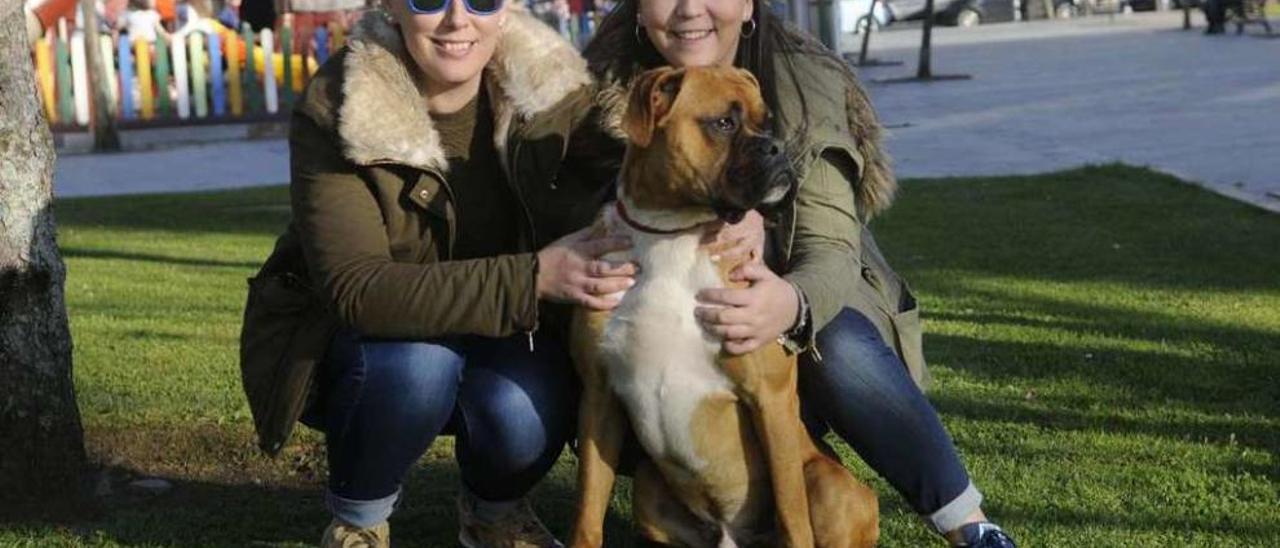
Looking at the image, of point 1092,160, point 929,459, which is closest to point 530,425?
point 929,459

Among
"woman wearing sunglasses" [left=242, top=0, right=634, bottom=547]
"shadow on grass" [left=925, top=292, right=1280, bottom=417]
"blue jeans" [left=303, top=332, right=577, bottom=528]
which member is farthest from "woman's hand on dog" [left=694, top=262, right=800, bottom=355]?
"shadow on grass" [left=925, top=292, right=1280, bottom=417]

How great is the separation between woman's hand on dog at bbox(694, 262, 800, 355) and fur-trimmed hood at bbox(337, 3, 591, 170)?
63cm

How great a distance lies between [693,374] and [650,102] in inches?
22.8

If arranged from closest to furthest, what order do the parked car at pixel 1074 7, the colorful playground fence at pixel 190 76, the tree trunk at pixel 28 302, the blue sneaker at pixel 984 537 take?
the blue sneaker at pixel 984 537 → the tree trunk at pixel 28 302 → the colorful playground fence at pixel 190 76 → the parked car at pixel 1074 7

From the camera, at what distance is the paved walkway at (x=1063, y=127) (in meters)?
13.2

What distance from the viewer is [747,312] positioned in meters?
3.67

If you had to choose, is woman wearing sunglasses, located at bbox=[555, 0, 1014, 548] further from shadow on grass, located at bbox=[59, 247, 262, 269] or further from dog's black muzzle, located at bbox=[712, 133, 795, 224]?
shadow on grass, located at bbox=[59, 247, 262, 269]

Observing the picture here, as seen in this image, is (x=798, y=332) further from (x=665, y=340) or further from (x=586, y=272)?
(x=586, y=272)

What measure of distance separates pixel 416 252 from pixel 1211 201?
7.29 m

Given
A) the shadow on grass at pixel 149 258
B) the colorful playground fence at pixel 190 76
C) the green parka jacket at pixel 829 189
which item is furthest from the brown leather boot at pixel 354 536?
the colorful playground fence at pixel 190 76

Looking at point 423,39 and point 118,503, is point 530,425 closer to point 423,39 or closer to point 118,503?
point 423,39

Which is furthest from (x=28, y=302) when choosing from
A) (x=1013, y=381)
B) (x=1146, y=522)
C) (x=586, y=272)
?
(x=1013, y=381)

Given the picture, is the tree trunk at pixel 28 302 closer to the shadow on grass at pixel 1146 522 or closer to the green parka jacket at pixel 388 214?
the green parka jacket at pixel 388 214

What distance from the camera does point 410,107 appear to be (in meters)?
3.99
